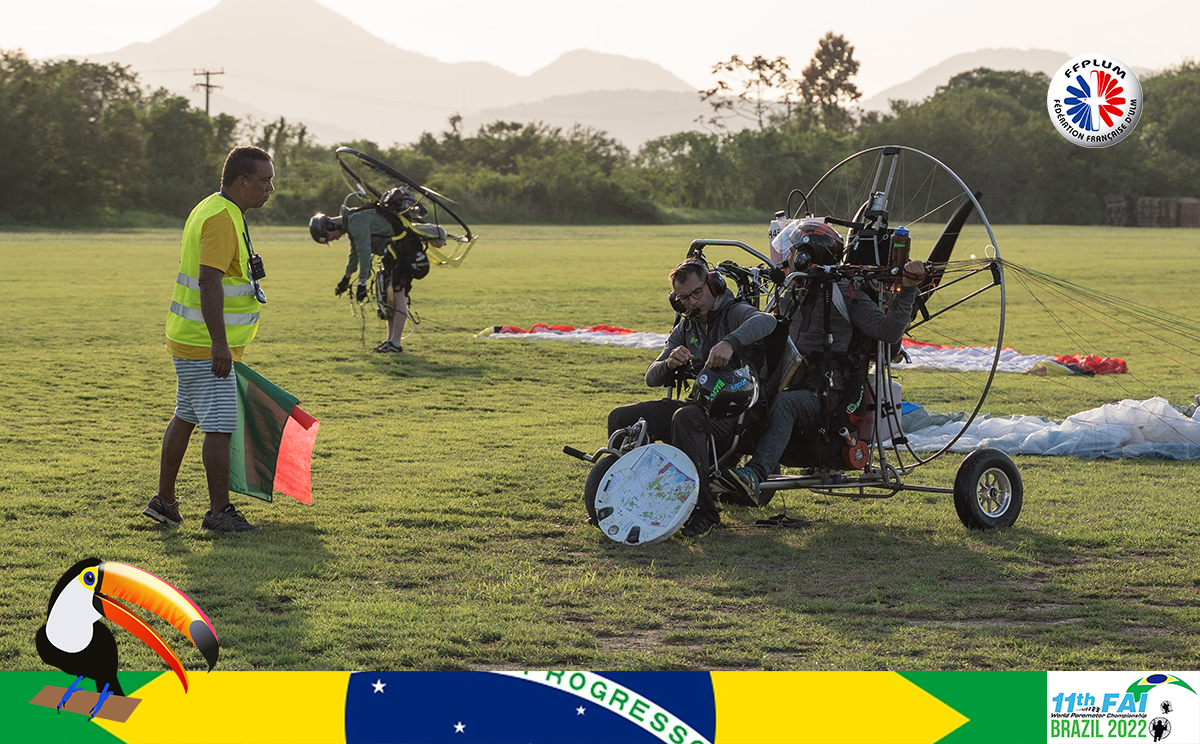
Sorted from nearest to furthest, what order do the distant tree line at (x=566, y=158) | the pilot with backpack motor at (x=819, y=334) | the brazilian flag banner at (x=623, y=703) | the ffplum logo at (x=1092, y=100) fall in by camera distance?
1. the brazilian flag banner at (x=623, y=703)
2. the pilot with backpack motor at (x=819, y=334)
3. the ffplum logo at (x=1092, y=100)
4. the distant tree line at (x=566, y=158)

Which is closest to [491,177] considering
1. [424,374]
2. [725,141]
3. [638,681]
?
[725,141]

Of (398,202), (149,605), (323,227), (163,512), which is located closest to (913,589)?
(149,605)

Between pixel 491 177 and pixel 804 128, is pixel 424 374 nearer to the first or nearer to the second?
pixel 491 177

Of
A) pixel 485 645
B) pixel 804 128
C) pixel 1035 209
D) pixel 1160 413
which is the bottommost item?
pixel 485 645

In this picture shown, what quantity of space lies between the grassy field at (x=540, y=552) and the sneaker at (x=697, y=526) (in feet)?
0.27

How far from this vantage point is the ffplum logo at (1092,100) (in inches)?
538

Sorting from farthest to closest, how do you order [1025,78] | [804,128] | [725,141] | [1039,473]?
[1025,78]
[804,128]
[725,141]
[1039,473]

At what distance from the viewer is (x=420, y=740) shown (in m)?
3.91

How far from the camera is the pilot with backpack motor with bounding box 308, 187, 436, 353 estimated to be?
15.2 metres

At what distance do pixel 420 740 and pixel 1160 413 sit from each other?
24.9 ft

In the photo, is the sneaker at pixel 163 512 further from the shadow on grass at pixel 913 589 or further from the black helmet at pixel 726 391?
the black helmet at pixel 726 391

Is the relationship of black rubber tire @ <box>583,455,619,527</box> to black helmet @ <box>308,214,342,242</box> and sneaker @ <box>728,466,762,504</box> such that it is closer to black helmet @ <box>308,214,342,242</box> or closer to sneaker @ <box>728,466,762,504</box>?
sneaker @ <box>728,466,762,504</box>

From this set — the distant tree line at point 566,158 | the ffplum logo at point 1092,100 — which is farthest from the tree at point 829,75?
the ffplum logo at point 1092,100

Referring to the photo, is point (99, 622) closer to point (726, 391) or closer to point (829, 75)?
point (726, 391)
